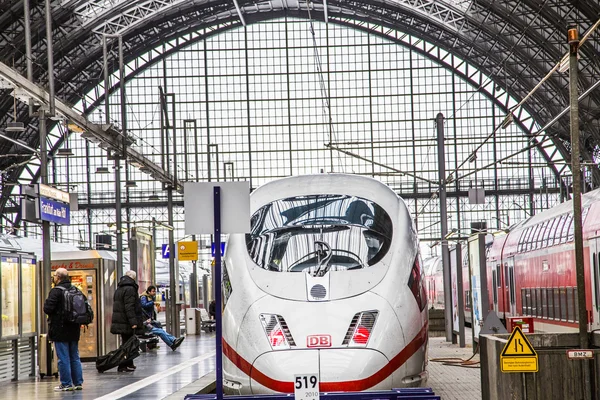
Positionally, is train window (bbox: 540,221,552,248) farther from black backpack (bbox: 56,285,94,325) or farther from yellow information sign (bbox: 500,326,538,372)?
yellow information sign (bbox: 500,326,538,372)

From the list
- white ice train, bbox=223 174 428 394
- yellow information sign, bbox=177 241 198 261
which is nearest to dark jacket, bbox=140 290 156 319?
yellow information sign, bbox=177 241 198 261

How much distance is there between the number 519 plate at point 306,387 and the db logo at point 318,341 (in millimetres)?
761

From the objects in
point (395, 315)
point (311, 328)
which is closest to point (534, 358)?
point (395, 315)

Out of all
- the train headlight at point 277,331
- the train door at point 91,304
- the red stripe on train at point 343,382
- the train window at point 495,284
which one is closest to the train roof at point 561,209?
the train window at point 495,284

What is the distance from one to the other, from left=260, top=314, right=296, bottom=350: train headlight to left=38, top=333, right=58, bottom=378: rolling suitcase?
10438mm

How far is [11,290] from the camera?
18609mm

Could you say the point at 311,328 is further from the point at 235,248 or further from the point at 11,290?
the point at 11,290

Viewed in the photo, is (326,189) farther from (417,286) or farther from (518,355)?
(518,355)

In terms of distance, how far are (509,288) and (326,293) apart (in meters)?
20.8

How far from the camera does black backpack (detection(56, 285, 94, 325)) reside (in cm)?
1592

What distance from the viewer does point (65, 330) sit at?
1605cm

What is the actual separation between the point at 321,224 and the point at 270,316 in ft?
5.00

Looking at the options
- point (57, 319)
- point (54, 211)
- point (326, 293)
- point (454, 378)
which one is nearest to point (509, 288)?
point (454, 378)

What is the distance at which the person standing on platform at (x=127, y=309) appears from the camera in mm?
19938
